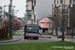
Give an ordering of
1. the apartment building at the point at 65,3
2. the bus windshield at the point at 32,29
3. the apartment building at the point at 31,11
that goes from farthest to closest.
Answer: the apartment building at the point at 65,3, the apartment building at the point at 31,11, the bus windshield at the point at 32,29

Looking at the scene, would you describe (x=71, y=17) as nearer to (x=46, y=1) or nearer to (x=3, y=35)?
(x=3, y=35)

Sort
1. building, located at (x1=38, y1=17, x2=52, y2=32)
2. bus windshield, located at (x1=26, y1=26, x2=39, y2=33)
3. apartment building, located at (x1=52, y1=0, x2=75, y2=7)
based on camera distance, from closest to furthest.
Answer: bus windshield, located at (x1=26, y1=26, x2=39, y2=33) → apartment building, located at (x1=52, y1=0, x2=75, y2=7) → building, located at (x1=38, y1=17, x2=52, y2=32)

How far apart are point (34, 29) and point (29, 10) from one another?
70.6 metres

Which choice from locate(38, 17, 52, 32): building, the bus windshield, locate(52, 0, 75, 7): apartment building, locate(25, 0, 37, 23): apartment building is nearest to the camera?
the bus windshield

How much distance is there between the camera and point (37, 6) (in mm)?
113812

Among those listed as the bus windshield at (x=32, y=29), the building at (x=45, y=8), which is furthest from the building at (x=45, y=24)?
the bus windshield at (x=32, y=29)

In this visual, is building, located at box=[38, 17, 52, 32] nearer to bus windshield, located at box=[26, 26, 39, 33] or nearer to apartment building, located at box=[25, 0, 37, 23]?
apartment building, located at box=[25, 0, 37, 23]

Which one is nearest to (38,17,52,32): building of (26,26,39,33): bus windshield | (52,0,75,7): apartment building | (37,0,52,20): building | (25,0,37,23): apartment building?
(37,0,52,20): building

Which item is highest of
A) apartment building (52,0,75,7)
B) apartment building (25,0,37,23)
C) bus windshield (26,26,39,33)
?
apartment building (52,0,75,7)

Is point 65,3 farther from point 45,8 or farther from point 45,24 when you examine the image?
point 45,24

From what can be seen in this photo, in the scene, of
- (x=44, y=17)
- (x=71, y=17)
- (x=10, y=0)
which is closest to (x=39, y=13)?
(x=44, y=17)

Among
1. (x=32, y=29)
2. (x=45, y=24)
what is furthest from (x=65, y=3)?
(x=32, y=29)

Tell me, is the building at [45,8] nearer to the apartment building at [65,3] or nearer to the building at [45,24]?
the building at [45,24]

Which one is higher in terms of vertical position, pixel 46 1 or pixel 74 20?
pixel 46 1
